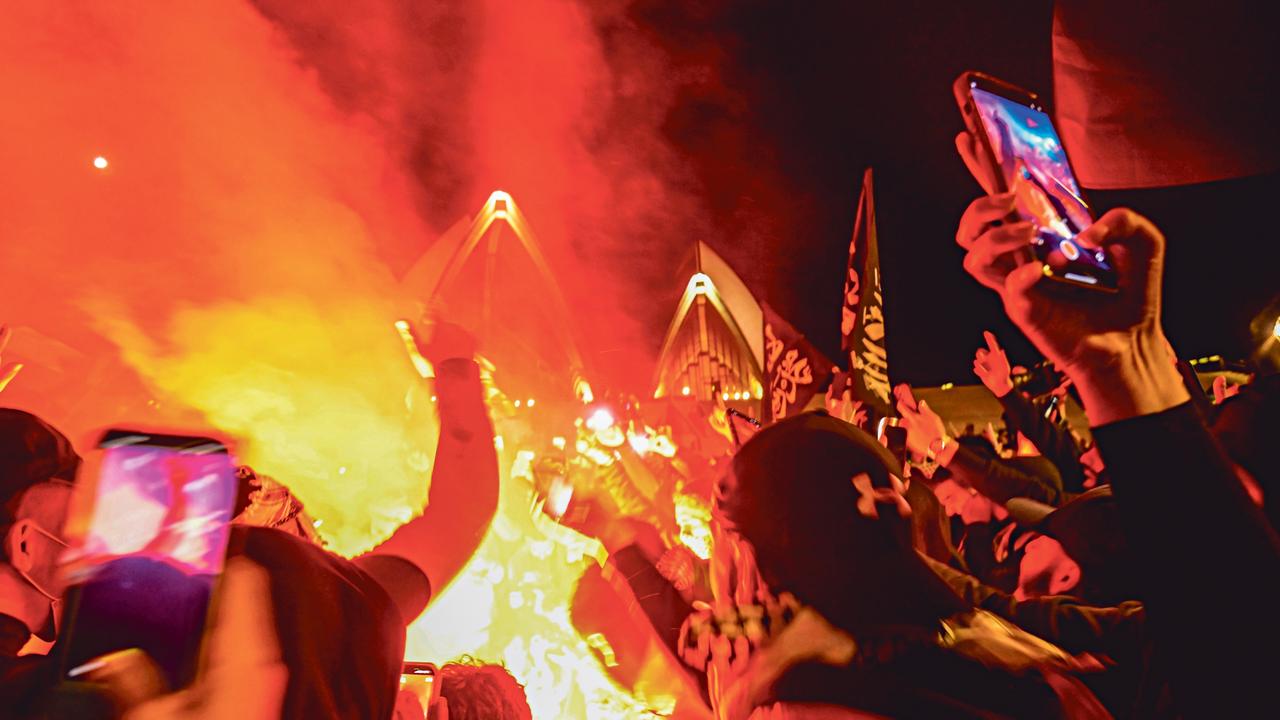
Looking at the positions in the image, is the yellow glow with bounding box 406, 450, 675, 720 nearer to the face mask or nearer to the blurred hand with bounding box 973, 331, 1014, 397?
the face mask

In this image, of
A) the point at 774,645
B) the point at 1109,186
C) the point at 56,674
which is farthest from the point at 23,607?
the point at 1109,186

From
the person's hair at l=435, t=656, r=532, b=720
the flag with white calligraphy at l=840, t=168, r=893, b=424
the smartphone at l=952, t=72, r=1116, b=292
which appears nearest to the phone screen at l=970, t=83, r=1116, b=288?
the smartphone at l=952, t=72, r=1116, b=292

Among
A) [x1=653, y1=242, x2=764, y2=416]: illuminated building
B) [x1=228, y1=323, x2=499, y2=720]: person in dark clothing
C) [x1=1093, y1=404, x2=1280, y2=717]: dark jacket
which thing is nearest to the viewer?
[x1=1093, y1=404, x2=1280, y2=717]: dark jacket

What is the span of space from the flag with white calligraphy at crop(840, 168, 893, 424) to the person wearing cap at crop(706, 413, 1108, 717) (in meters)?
2.89

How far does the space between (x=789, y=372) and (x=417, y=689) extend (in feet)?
10.8

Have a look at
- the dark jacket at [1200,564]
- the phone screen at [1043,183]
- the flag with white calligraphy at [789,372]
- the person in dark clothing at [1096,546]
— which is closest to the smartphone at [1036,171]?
the phone screen at [1043,183]

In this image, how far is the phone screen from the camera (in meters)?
1.00

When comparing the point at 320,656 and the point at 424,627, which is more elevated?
the point at 424,627

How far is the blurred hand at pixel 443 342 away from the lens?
83.6 inches

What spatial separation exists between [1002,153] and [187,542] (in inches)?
57.2

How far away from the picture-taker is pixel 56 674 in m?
1.07

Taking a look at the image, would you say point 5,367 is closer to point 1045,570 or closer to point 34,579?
point 34,579

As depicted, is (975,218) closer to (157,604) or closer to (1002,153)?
(1002,153)

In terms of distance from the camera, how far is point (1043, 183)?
3.83 ft
